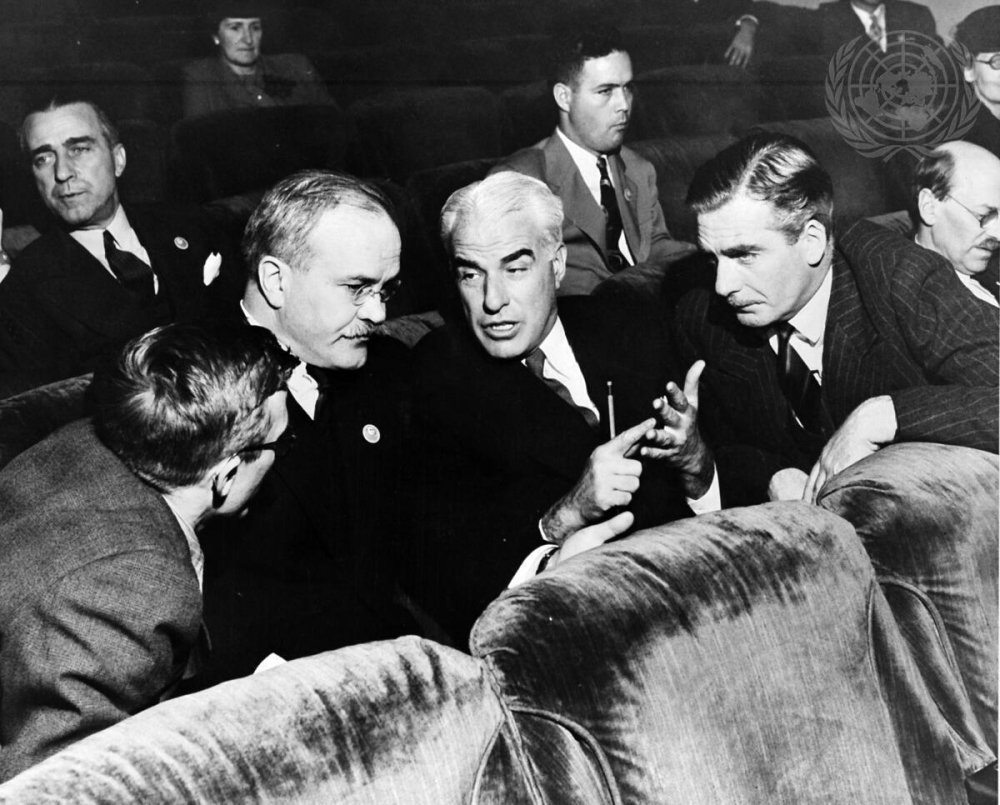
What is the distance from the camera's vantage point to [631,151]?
236cm

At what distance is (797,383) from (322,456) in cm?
107

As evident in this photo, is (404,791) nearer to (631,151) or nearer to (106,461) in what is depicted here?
(106,461)

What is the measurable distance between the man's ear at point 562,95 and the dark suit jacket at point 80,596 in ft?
3.50

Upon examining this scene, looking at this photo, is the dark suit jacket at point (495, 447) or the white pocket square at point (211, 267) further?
the dark suit jacket at point (495, 447)

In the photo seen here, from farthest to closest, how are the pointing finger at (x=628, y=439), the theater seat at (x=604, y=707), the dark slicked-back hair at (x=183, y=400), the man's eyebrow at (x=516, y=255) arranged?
the pointing finger at (x=628, y=439)
the man's eyebrow at (x=516, y=255)
the dark slicked-back hair at (x=183, y=400)
the theater seat at (x=604, y=707)

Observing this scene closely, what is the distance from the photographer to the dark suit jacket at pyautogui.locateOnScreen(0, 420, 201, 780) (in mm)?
1725

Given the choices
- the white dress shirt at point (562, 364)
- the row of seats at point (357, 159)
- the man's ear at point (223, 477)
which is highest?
the row of seats at point (357, 159)

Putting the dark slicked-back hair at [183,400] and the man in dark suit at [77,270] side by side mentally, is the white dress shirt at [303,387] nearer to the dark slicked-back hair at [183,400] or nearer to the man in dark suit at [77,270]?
the dark slicked-back hair at [183,400]

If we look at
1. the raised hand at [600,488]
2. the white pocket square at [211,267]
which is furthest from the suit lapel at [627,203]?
the white pocket square at [211,267]

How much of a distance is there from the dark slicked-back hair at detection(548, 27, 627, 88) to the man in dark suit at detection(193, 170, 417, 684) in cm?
47

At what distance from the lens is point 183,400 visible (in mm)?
1865

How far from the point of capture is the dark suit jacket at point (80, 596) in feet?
5.66

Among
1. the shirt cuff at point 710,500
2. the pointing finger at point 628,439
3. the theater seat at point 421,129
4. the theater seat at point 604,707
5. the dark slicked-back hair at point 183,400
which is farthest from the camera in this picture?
the shirt cuff at point 710,500

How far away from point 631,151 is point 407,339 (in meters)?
0.61
